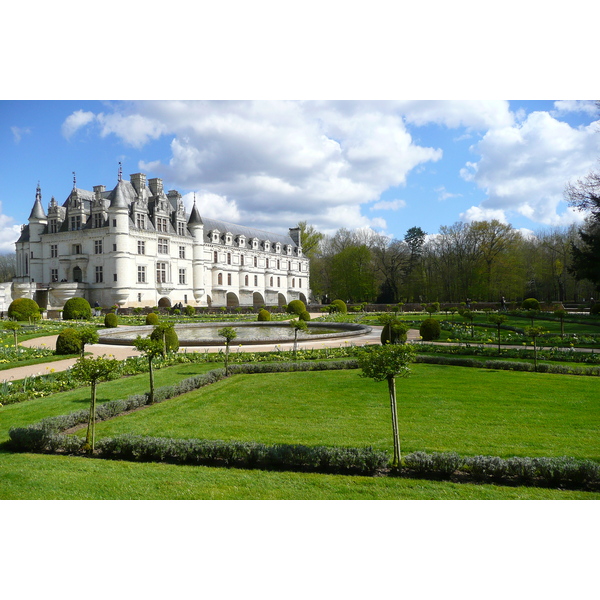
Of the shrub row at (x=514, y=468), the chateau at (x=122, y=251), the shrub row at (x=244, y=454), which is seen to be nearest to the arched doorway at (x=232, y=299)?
the chateau at (x=122, y=251)

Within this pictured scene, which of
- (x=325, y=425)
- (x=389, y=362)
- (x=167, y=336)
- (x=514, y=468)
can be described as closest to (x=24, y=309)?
(x=167, y=336)

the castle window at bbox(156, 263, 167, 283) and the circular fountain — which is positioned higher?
the castle window at bbox(156, 263, 167, 283)

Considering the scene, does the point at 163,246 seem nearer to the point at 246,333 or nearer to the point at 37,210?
the point at 37,210

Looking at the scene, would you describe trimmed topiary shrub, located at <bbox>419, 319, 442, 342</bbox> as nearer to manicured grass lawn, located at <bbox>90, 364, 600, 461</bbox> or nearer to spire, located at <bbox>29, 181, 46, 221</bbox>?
manicured grass lawn, located at <bbox>90, 364, 600, 461</bbox>

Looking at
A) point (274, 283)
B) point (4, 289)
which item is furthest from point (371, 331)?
point (274, 283)

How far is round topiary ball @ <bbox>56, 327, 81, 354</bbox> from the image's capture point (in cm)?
1382

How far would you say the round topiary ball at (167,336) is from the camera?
41.8 ft

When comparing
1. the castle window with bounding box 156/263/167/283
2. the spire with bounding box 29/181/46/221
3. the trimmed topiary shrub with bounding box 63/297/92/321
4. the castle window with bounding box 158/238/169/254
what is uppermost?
the spire with bounding box 29/181/46/221

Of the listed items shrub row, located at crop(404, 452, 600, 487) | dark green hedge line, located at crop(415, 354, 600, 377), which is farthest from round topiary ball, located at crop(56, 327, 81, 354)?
shrub row, located at crop(404, 452, 600, 487)

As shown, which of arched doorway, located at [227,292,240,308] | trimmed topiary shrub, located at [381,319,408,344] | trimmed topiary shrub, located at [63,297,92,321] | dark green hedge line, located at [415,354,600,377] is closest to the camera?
dark green hedge line, located at [415,354,600,377]

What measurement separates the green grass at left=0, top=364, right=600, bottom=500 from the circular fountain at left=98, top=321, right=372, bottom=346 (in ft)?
17.8

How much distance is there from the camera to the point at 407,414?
7121mm

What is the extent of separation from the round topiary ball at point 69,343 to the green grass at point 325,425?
4742mm

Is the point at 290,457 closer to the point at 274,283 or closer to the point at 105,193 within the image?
the point at 105,193
